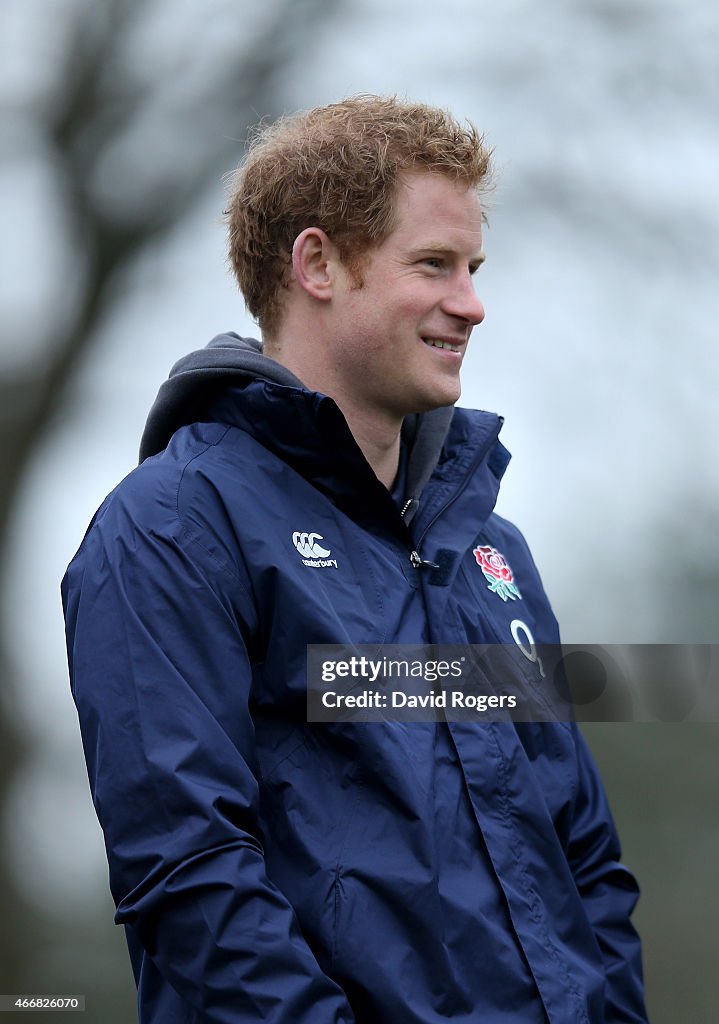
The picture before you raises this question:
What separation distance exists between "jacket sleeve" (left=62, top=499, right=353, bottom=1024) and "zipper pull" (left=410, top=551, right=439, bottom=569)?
0.39 meters

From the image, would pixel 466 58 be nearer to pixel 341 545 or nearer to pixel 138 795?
pixel 341 545

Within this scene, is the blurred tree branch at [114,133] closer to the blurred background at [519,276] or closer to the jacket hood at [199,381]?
the blurred background at [519,276]

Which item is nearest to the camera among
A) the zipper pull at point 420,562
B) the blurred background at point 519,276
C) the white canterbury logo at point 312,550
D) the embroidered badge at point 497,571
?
the white canterbury logo at point 312,550

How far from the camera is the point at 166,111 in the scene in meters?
5.93

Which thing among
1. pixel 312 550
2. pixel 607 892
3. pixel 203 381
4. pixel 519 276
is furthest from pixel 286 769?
pixel 519 276

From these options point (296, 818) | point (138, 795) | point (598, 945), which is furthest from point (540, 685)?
point (138, 795)

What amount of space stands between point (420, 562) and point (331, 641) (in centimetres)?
33

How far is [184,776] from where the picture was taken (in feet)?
6.53

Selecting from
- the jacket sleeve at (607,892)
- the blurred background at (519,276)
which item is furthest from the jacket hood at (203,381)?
the blurred background at (519,276)

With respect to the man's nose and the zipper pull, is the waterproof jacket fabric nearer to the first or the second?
the zipper pull

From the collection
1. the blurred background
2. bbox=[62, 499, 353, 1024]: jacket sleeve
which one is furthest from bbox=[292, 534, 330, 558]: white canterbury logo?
the blurred background

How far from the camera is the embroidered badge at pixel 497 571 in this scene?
2686 millimetres

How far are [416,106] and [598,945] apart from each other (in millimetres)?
1627

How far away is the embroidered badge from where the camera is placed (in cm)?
269
